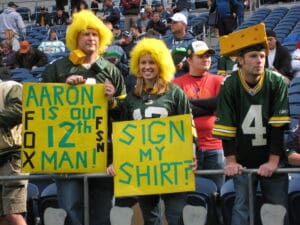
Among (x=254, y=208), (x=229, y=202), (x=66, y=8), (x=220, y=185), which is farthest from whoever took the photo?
(x=66, y=8)

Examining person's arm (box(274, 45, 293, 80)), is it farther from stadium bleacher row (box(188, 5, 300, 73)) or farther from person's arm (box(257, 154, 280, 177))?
stadium bleacher row (box(188, 5, 300, 73))

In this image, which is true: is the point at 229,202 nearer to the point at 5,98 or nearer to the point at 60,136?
the point at 60,136

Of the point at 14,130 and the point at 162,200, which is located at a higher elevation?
the point at 14,130

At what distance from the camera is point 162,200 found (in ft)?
16.4

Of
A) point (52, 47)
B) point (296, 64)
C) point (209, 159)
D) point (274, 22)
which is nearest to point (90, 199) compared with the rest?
point (209, 159)

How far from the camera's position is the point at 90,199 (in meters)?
5.08

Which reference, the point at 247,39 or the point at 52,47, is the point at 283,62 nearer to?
the point at 247,39

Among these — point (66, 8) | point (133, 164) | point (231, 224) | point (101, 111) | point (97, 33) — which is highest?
point (66, 8)

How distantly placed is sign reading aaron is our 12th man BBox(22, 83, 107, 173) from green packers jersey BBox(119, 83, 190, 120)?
0.21 m

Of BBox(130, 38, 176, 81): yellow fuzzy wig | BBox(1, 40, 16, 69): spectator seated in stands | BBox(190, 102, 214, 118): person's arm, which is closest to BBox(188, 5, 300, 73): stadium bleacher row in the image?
BBox(1, 40, 16, 69): spectator seated in stands

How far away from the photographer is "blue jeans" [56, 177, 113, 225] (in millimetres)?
4996

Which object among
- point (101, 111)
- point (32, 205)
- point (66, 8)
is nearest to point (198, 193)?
point (101, 111)

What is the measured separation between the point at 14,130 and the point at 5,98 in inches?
9.3

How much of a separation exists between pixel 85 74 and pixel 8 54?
9373 millimetres
